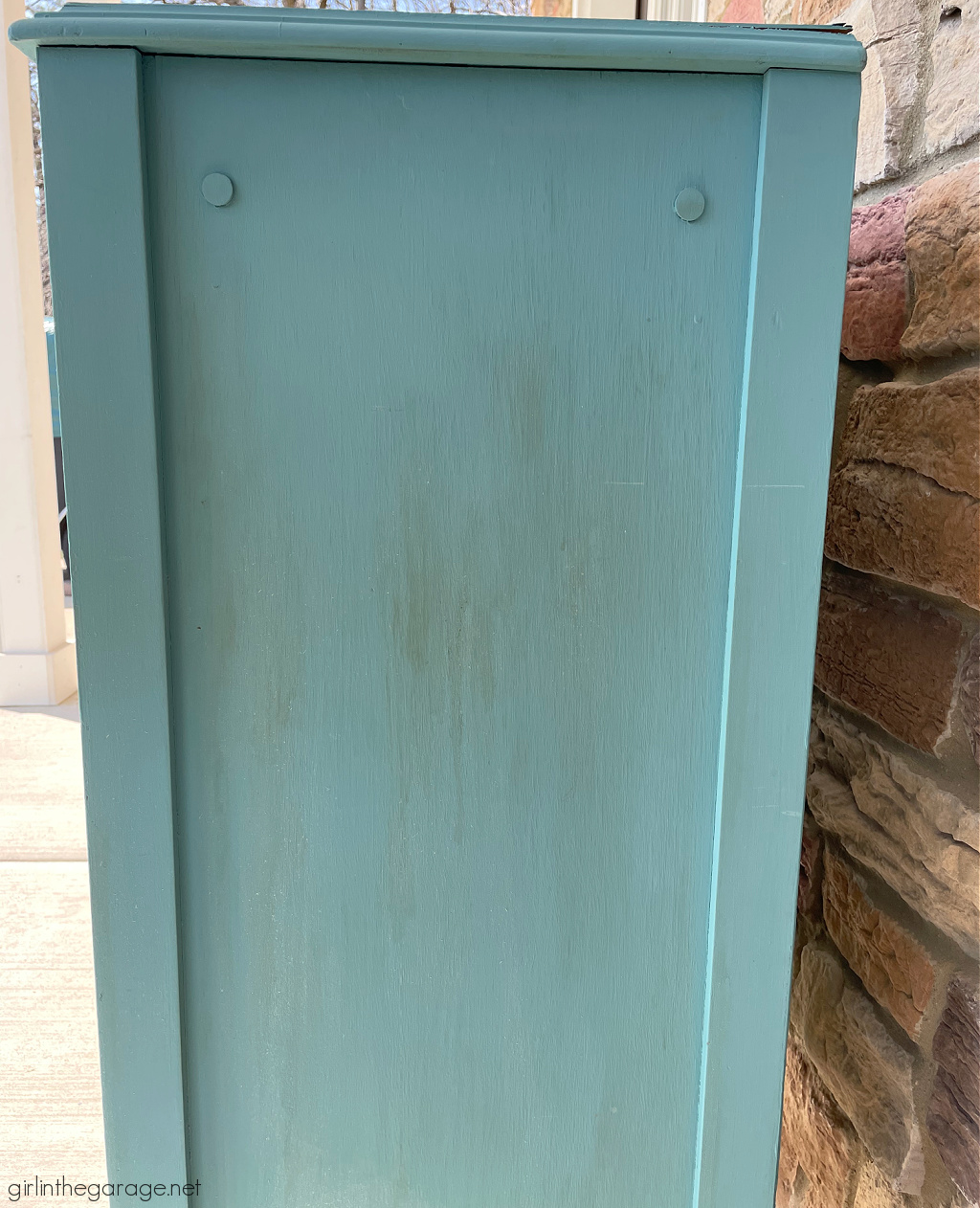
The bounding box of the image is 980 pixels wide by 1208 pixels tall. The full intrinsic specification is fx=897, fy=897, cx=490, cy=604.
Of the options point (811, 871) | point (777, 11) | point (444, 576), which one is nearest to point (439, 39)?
point (444, 576)

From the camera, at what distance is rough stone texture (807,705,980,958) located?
786 millimetres

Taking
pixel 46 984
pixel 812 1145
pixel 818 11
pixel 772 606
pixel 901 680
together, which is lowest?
pixel 46 984

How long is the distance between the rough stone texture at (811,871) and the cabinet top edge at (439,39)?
0.84 meters

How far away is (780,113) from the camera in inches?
26.7

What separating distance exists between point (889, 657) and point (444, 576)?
0.50 metres

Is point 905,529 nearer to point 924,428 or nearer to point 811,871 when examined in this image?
point 924,428

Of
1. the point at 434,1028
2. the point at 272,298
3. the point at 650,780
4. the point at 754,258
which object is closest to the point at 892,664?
the point at 650,780

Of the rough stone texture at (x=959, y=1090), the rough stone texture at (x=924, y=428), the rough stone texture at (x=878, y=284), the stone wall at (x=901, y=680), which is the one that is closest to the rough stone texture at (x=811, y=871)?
the stone wall at (x=901, y=680)

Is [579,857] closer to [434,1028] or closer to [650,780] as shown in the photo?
[650,780]

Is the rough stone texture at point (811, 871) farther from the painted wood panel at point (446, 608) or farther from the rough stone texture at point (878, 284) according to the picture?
the rough stone texture at point (878, 284)

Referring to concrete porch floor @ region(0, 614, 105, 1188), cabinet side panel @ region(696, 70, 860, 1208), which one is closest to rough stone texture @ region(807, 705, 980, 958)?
cabinet side panel @ region(696, 70, 860, 1208)

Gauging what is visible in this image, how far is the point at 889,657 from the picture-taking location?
93cm

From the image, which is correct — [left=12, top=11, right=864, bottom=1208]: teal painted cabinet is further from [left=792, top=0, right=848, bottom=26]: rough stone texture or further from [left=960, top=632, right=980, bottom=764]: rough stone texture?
[left=792, top=0, right=848, bottom=26]: rough stone texture

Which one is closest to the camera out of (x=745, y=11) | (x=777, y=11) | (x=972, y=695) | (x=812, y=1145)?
(x=972, y=695)
